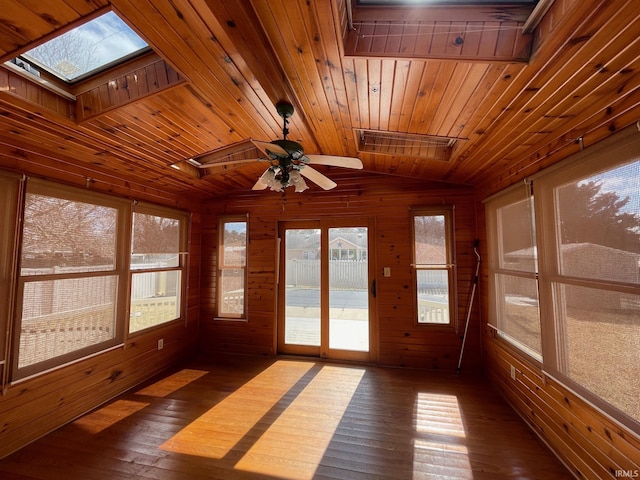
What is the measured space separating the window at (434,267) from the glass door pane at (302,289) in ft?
5.06

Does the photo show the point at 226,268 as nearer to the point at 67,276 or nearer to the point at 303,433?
the point at 67,276

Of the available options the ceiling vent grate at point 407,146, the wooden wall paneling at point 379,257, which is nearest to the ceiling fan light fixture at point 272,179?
the ceiling vent grate at point 407,146

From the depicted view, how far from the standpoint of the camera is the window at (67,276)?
2465 mm

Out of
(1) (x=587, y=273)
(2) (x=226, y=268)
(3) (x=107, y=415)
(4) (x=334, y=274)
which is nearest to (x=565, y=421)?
(1) (x=587, y=273)

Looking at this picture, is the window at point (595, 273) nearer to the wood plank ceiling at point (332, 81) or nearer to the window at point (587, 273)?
the window at point (587, 273)

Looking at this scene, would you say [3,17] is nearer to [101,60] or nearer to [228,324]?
[101,60]

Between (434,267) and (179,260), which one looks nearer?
(434,267)

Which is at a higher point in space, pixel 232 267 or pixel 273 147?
pixel 273 147

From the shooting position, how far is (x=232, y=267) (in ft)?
15.4

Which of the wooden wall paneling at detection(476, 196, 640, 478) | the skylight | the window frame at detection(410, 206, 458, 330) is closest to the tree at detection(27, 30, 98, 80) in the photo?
the skylight

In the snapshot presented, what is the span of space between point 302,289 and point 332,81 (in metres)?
3.24

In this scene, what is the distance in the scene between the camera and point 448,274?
12.9 ft

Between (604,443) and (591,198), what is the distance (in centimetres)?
160

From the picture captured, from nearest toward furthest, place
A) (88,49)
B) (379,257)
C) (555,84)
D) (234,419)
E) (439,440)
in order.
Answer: (555,84) → (88,49) → (439,440) → (234,419) → (379,257)
